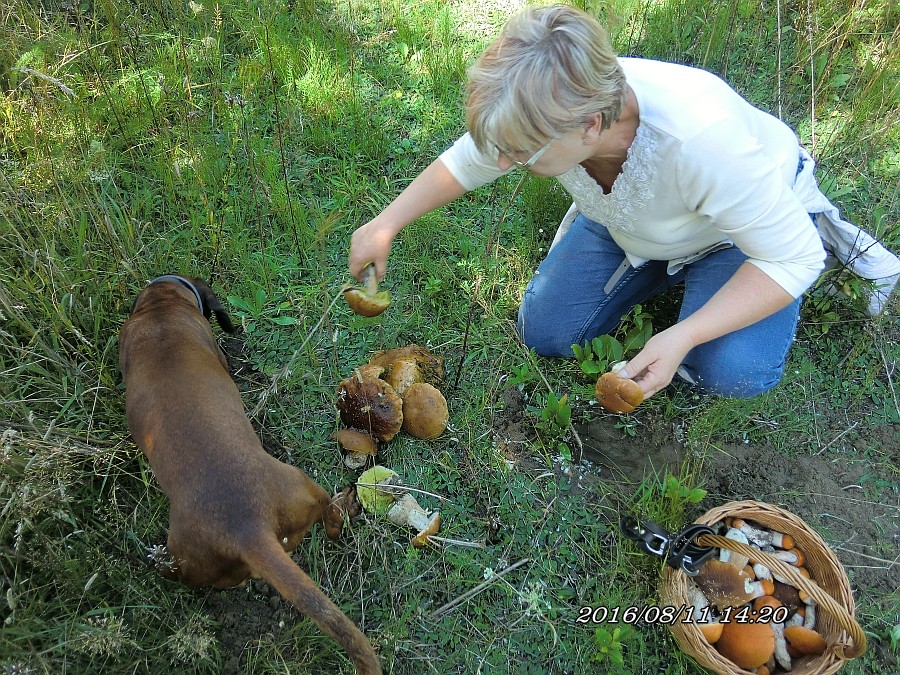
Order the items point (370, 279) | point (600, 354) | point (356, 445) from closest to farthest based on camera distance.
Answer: point (370, 279), point (356, 445), point (600, 354)

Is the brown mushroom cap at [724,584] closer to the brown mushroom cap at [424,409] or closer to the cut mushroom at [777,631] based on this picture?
the cut mushroom at [777,631]

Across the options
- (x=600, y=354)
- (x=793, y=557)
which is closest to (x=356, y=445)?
(x=600, y=354)

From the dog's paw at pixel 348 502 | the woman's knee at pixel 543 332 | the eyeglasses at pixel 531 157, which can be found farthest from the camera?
the woman's knee at pixel 543 332

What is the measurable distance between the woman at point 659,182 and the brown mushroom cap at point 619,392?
0.06 meters

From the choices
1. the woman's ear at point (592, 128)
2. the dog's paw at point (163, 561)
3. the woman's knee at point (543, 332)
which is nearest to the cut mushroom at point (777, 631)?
the woman's knee at point (543, 332)

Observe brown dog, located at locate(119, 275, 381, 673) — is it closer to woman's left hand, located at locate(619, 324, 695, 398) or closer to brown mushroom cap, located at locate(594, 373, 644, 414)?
brown mushroom cap, located at locate(594, 373, 644, 414)

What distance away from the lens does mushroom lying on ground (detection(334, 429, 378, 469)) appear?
2.63 metres

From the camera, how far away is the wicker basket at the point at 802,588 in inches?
83.7

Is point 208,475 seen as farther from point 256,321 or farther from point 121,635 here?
point 256,321

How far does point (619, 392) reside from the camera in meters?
2.27

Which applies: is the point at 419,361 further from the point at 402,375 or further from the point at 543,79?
the point at 543,79

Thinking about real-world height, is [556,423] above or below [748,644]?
above

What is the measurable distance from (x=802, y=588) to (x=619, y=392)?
91cm

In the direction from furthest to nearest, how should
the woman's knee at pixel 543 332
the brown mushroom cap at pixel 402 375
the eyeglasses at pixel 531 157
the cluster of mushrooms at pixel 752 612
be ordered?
the woman's knee at pixel 543 332
the brown mushroom cap at pixel 402 375
the cluster of mushrooms at pixel 752 612
the eyeglasses at pixel 531 157
